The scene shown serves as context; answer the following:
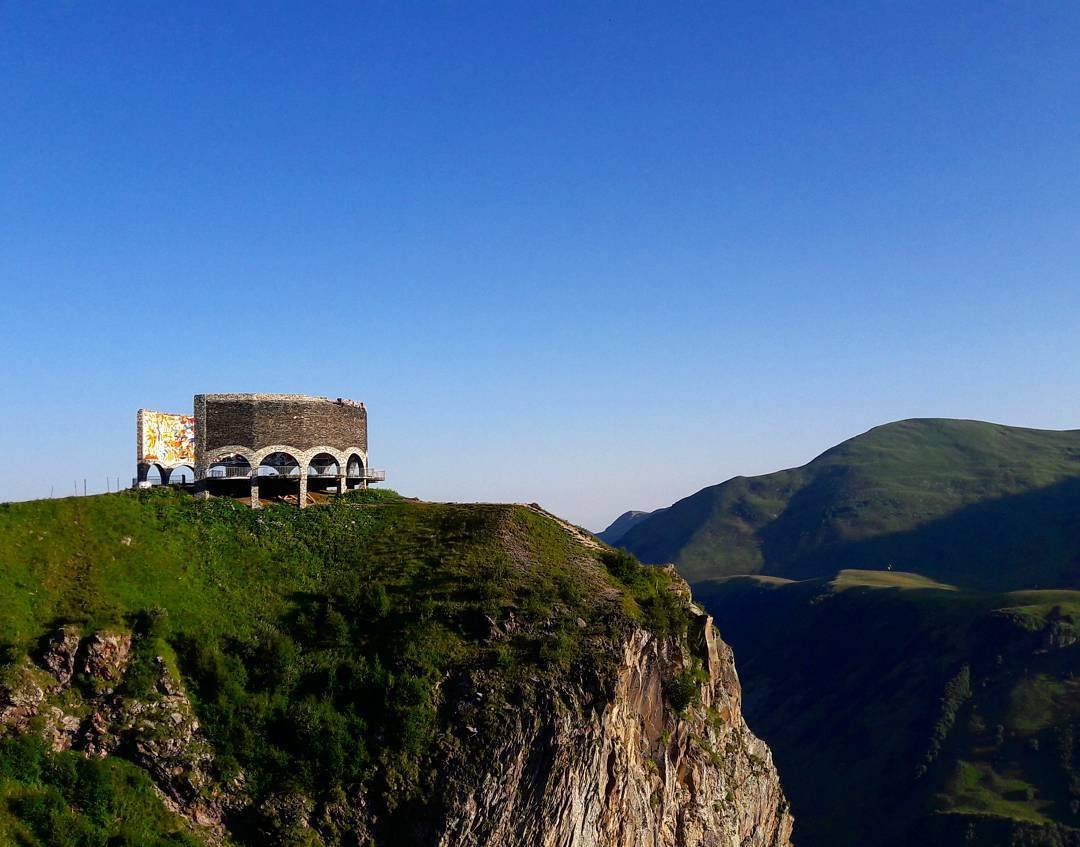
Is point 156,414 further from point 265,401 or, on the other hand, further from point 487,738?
point 487,738

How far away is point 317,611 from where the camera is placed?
1891 inches

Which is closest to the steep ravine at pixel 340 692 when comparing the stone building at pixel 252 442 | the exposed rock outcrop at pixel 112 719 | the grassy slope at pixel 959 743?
the exposed rock outcrop at pixel 112 719

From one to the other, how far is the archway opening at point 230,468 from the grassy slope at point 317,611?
12.1 feet

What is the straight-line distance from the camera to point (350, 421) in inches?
2584

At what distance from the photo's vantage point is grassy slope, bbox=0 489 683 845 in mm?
41469

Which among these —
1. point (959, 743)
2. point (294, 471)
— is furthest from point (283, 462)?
point (959, 743)

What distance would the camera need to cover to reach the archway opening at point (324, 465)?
2569 inches

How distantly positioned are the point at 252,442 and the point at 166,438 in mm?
7205

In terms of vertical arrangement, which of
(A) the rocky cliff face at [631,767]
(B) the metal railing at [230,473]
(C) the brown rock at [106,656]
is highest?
(B) the metal railing at [230,473]

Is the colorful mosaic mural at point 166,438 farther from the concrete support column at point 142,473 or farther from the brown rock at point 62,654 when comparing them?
Result: the brown rock at point 62,654

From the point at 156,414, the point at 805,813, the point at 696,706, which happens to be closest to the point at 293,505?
the point at 156,414

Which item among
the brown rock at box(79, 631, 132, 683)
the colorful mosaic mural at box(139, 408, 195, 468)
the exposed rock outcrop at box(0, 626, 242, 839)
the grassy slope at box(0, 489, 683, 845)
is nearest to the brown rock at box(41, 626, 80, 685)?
the exposed rock outcrop at box(0, 626, 242, 839)

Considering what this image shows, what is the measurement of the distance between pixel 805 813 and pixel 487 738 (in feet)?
453

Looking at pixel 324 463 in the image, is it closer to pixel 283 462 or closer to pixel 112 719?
pixel 283 462
